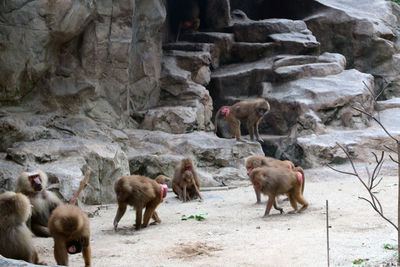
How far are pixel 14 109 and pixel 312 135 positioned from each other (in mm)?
7582

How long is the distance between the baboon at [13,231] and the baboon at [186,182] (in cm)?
459

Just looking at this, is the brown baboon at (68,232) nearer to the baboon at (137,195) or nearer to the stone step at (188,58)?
the baboon at (137,195)

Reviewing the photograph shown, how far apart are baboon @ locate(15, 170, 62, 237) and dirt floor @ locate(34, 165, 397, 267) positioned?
0.70 ft

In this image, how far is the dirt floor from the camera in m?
4.89

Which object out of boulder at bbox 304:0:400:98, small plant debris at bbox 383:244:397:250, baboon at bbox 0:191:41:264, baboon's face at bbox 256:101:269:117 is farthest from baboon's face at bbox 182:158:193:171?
boulder at bbox 304:0:400:98

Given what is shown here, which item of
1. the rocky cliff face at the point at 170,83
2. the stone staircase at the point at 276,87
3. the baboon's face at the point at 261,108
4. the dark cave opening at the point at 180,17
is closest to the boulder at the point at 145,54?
the rocky cliff face at the point at 170,83

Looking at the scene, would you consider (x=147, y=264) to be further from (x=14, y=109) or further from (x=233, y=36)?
(x=233, y=36)

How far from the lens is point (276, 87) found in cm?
1580

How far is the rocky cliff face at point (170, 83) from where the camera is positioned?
374 inches

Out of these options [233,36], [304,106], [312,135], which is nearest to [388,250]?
[312,135]

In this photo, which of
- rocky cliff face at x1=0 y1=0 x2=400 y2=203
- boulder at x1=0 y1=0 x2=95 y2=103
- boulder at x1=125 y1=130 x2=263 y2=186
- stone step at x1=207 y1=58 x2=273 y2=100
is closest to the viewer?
boulder at x1=0 y1=0 x2=95 y2=103

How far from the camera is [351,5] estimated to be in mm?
19969

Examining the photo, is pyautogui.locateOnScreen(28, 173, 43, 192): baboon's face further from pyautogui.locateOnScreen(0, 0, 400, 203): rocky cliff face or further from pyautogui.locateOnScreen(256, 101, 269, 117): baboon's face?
pyautogui.locateOnScreen(256, 101, 269, 117): baboon's face

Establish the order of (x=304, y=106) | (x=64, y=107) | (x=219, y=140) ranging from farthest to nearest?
1. (x=304, y=106)
2. (x=219, y=140)
3. (x=64, y=107)
